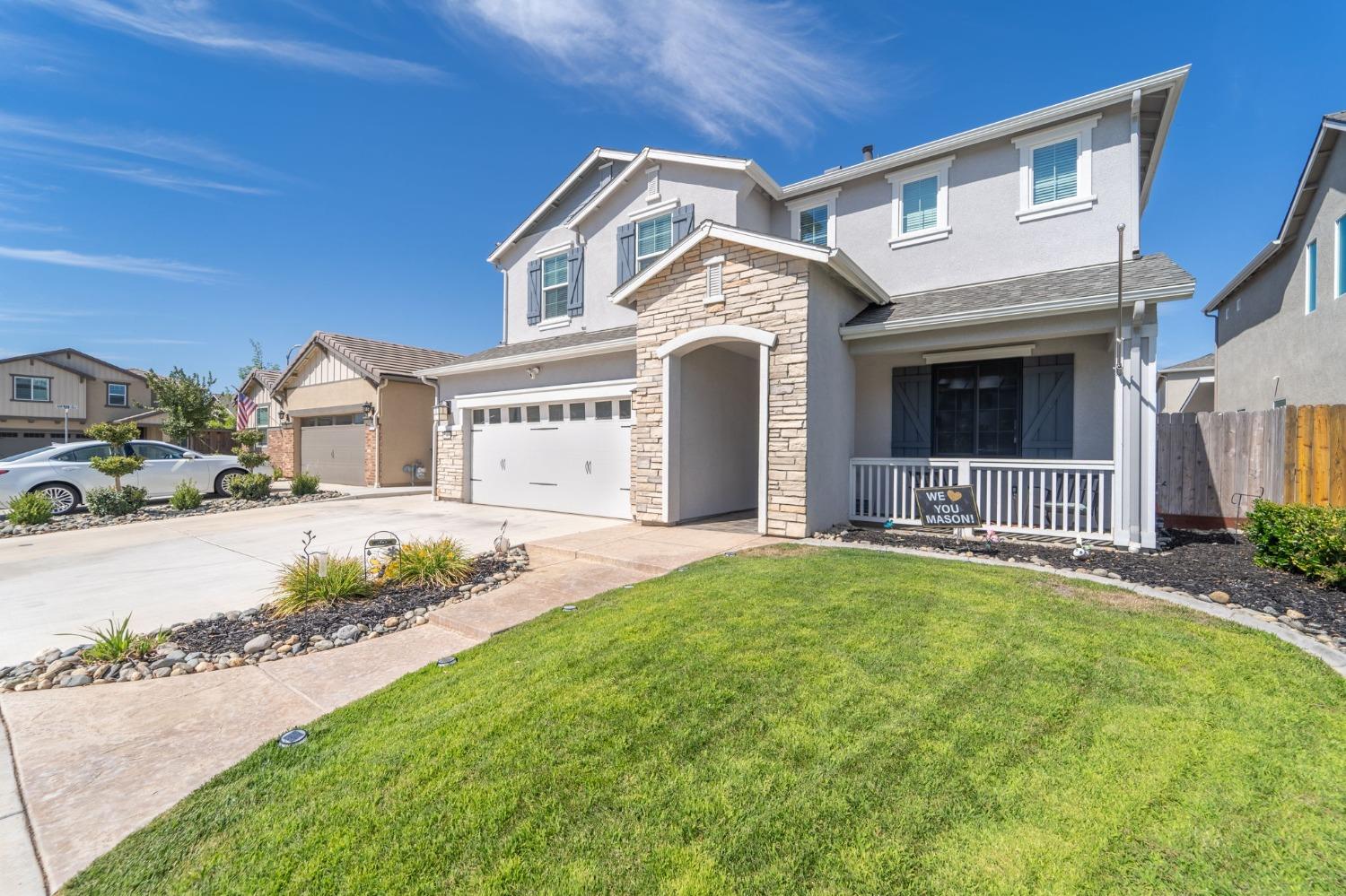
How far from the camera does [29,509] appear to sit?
32.9 feet

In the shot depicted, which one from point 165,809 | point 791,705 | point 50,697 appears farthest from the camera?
point 50,697

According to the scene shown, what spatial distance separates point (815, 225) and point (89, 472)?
17.3m

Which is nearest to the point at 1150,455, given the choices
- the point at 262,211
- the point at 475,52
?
the point at 475,52

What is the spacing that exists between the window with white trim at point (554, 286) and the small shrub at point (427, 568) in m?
8.05

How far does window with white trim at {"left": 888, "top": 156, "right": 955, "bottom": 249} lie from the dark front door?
2.42 meters

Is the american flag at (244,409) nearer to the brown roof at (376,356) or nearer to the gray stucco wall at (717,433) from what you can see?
the brown roof at (376,356)

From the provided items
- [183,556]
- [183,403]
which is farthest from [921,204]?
[183,403]

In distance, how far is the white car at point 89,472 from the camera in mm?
11289

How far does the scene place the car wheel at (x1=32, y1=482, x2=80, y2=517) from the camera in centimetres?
1149

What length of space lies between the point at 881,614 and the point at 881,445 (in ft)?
19.8

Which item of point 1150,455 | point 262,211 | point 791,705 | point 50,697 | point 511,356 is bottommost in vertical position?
point 50,697

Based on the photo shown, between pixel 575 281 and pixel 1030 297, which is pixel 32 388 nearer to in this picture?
pixel 575 281

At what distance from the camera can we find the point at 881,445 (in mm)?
9523

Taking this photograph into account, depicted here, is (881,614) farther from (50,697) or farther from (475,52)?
(475,52)
